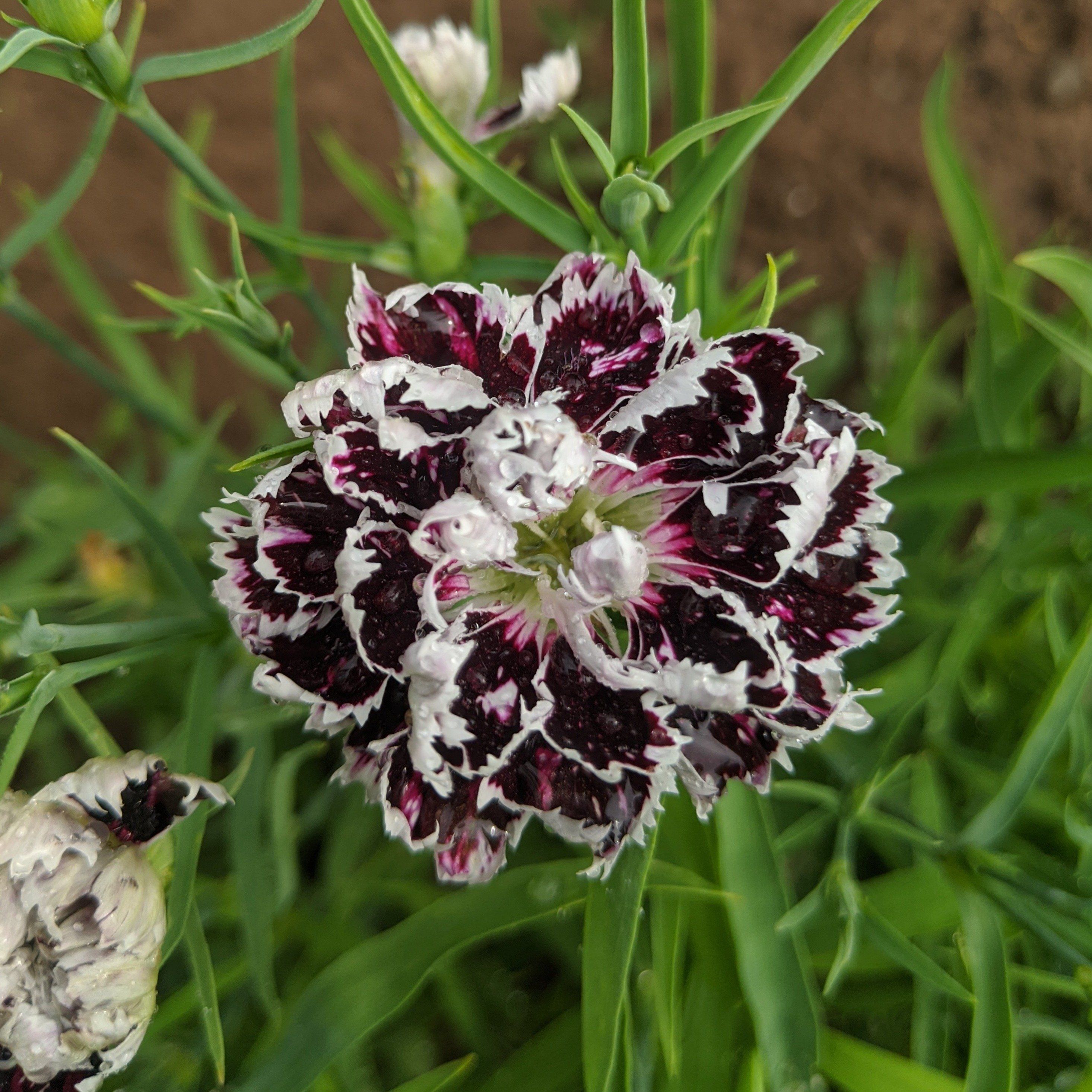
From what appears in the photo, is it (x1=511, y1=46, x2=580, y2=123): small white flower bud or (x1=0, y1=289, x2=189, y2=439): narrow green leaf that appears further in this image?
(x1=0, y1=289, x2=189, y2=439): narrow green leaf

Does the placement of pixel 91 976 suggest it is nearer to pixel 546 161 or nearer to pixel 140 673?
pixel 140 673

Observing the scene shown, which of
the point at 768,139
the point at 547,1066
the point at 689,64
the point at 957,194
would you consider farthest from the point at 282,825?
the point at 768,139

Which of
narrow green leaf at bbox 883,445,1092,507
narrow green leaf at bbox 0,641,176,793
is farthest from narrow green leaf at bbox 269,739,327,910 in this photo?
narrow green leaf at bbox 883,445,1092,507

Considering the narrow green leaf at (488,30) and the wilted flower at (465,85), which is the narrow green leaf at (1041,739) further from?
the narrow green leaf at (488,30)

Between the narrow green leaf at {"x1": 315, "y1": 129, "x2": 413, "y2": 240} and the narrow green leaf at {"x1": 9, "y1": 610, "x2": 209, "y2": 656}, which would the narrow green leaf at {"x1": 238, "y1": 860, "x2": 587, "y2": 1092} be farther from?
the narrow green leaf at {"x1": 315, "y1": 129, "x2": 413, "y2": 240}

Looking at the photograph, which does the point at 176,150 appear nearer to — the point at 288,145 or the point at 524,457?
the point at 288,145

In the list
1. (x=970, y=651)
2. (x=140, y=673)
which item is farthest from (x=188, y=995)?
(x=970, y=651)

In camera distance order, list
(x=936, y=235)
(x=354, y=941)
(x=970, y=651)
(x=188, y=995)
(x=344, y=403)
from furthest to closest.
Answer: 1. (x=936, y=235)
2. (x=970, y=651)
3. (x=354, y=941)
4. (x=188, y=995)
5. (x=344, y=403)
